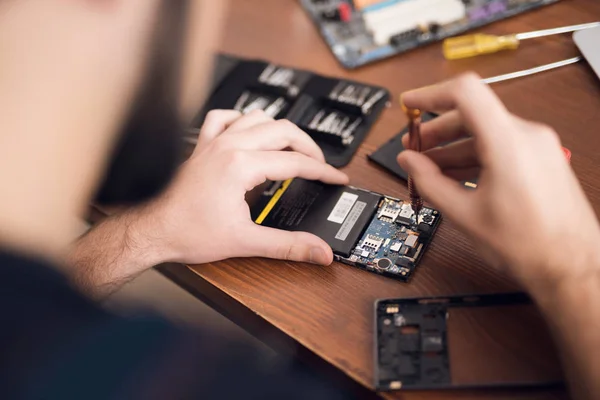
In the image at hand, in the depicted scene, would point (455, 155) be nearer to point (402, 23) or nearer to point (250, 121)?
point (250, 121)

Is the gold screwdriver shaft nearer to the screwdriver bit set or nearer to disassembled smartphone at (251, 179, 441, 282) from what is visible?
disassembled smartphone at (251, 179, 441, 282)

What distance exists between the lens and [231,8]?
1.23 meters

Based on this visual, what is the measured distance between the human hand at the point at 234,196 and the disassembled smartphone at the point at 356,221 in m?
0.03

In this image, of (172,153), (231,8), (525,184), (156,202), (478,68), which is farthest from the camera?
(231,8)

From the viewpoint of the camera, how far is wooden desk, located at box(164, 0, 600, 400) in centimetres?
70

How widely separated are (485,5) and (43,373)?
3.00 feet

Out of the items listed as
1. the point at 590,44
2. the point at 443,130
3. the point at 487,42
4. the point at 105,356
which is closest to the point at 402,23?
the point at 487,42

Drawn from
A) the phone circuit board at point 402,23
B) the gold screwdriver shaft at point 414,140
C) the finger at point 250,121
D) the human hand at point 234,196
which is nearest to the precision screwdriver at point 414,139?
the gold screwdriver shaft at point 414,140

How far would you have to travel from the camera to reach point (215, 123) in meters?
0.91

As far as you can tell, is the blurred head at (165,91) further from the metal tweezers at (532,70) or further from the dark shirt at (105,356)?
the metal tweezers at (532,70)

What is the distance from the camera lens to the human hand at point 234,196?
0.77 m

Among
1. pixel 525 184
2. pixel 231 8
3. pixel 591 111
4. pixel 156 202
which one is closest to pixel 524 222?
pixel 525 184

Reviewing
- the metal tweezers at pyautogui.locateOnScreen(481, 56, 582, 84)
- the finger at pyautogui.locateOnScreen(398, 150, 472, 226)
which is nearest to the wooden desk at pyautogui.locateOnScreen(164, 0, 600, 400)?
the metal tweezers at pyautogui.locateOnScreen(481, 56, 582, 84)

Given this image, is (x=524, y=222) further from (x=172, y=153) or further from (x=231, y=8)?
(x=231, y=8)
